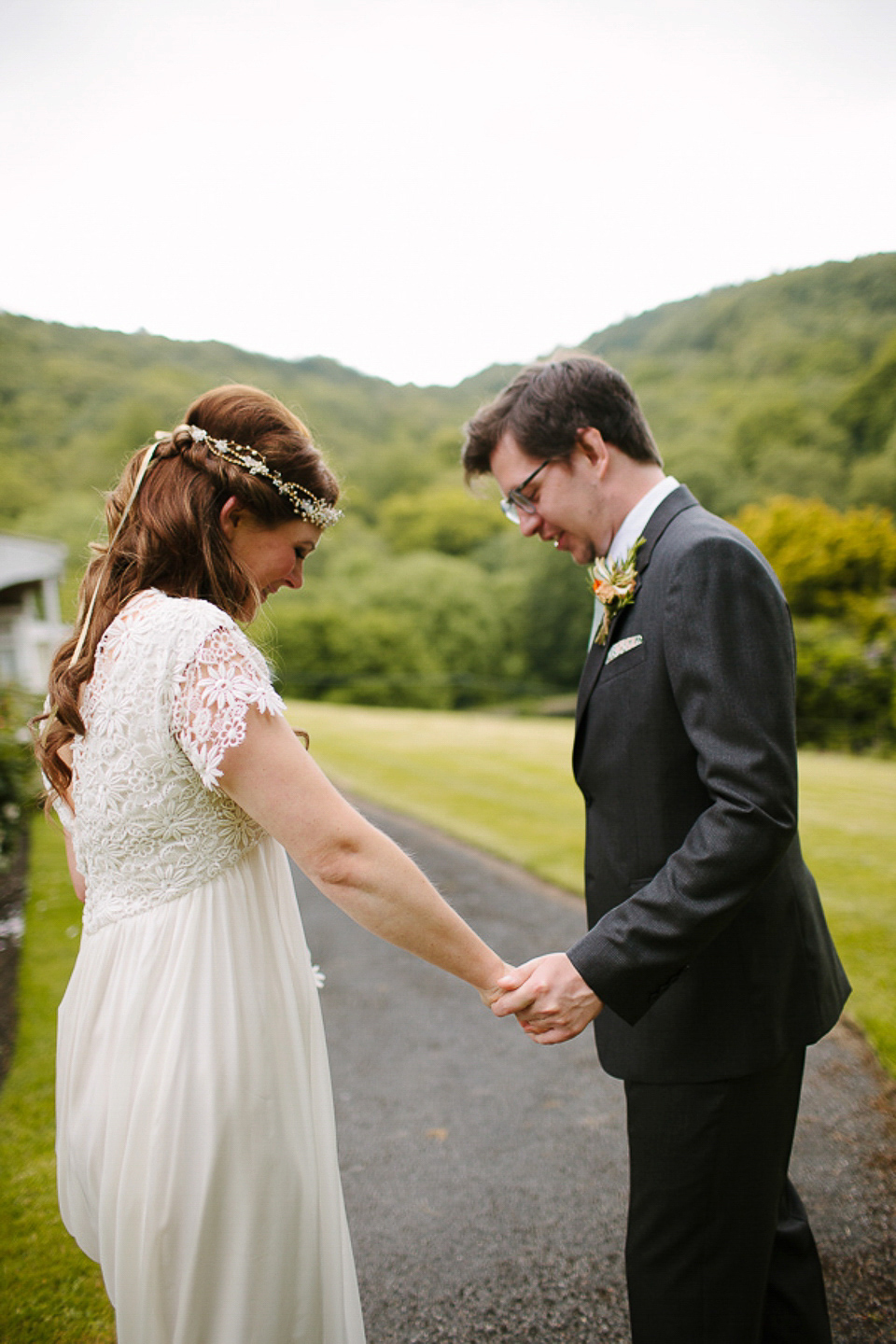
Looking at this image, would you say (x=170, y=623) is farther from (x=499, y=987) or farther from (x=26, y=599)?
(x=26, y=599)

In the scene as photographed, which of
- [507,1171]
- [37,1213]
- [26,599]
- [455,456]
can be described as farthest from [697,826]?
[455,456]

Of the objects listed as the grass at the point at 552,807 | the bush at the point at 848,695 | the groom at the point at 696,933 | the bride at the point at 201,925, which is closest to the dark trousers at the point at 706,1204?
Answer: the groom at the point at 696,933

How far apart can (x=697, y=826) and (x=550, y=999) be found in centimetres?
54

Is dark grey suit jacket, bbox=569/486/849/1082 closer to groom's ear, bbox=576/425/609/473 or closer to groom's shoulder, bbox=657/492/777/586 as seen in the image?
groom's shoulder, bbox=657/492/777/586

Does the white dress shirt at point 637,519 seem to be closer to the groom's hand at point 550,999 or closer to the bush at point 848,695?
the groom's hand at point 550,999

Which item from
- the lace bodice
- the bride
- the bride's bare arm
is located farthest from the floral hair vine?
the bride's bare arm

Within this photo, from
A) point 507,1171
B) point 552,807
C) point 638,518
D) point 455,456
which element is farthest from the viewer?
point 455,456

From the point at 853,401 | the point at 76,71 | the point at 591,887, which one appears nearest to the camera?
the point at 591,887

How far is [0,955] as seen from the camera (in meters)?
5.70

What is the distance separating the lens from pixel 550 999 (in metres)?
1.95

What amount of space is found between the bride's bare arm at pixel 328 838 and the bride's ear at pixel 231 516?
20.5 inches

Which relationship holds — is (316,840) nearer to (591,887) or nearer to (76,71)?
(591,887)

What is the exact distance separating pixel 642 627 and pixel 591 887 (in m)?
0.68

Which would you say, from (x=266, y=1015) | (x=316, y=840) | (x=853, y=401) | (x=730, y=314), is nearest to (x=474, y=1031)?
(x=266, y=1015)
